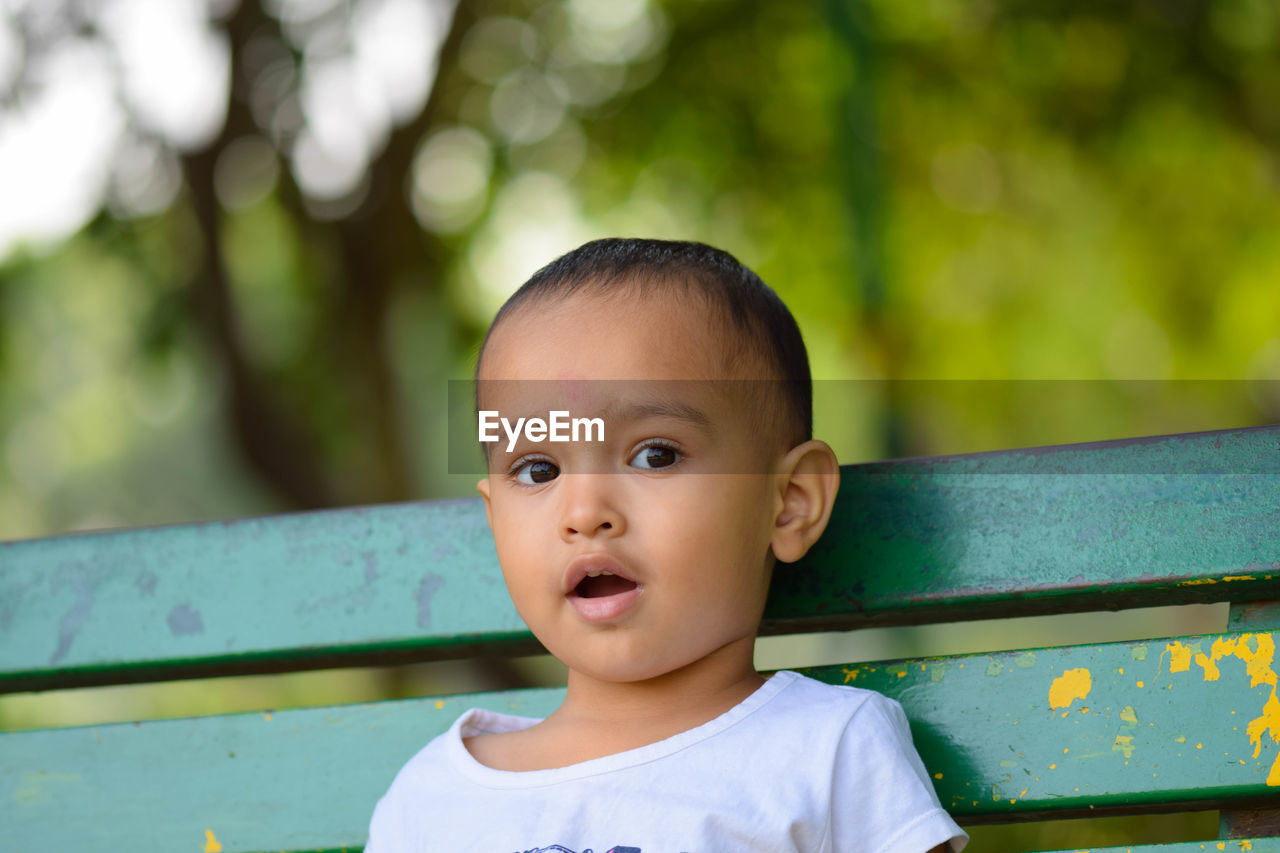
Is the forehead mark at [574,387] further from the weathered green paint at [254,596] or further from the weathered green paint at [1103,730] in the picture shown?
the weathered green paint at [1103,730]

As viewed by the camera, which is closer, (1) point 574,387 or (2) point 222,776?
(1) point 574,387

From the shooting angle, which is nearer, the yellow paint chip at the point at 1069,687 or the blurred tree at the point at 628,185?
the yellow paint chip at the point at 1069,687

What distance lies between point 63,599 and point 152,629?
6.9 inches

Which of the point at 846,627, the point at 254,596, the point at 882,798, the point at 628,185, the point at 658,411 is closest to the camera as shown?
the point at 882,798

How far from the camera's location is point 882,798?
1.27m

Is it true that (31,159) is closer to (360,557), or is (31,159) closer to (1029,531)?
(360,557)

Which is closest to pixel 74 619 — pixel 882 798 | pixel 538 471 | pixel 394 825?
pixel 394 825

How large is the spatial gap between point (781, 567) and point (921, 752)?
303mm

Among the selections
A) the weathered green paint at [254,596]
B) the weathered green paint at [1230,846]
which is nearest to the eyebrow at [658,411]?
the weathered green paint at [254,596]

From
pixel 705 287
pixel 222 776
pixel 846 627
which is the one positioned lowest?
pixel 222 776

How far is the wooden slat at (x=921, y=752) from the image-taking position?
1.33 m

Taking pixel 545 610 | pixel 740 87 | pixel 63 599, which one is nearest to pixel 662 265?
pixel 545 610

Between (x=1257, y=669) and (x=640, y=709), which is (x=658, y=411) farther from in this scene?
(x=1257, y=669)

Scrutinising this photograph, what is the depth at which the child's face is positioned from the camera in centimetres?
134
